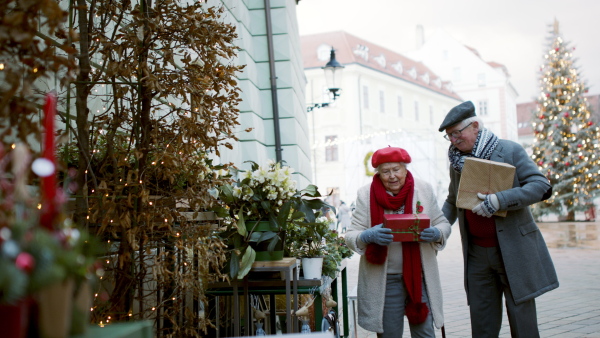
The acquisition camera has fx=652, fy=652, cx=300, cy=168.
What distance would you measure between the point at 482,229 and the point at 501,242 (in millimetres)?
149

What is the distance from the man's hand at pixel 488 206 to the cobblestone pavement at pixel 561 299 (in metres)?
2.02

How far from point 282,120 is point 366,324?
6127 mm

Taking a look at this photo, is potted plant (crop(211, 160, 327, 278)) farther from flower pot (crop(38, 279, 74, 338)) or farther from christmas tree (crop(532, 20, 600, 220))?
christmas tree (crop(532, 20, 600, 220))

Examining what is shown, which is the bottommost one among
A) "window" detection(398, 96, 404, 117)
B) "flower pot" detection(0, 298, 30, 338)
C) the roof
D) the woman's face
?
"flower pot" detection(0, 298, 30, 338)

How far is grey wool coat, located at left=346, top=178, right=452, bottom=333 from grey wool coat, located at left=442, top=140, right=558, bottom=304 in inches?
14.5

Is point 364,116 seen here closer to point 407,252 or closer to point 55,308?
point 407,252

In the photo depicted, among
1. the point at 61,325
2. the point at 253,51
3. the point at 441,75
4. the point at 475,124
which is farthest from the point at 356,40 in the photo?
the point at 61,325

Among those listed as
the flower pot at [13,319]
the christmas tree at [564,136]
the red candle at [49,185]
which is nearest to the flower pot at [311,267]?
the red candle at [49,185]

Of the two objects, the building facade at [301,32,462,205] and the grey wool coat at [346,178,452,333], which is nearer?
the grey wool coat at [346,178,452,333]

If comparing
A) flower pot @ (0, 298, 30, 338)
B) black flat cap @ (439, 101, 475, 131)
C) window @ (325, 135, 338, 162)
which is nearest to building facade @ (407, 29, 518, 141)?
window @ (325, 135, 338, 162)

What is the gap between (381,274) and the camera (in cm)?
366

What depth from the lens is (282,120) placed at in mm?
9555

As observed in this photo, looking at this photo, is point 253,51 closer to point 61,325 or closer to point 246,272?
point 246,272

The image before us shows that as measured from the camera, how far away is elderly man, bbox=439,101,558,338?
3750mm
